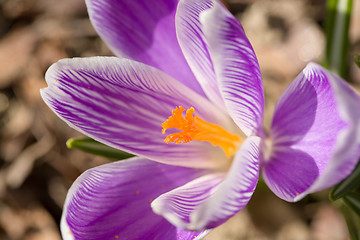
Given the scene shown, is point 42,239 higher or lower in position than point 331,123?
lower

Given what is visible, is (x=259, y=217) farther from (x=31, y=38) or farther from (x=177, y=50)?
(x=31, y=38)

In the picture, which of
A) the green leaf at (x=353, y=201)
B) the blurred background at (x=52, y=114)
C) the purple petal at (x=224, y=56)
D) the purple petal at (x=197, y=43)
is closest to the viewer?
the purple petal at (x=224, y=56)

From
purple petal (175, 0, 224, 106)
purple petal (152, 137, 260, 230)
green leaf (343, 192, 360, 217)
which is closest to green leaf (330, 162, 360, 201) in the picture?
green leaf (343, 192, 360, 217)

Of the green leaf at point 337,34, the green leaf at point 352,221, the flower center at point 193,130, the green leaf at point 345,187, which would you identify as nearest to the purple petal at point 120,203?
the flower center at point 193,130

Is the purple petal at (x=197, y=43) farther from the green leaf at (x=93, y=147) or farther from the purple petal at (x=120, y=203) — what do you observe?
the green leaf at (x=93, y=147)

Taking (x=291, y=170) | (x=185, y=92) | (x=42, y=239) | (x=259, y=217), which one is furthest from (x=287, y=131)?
(x=42, y=239)

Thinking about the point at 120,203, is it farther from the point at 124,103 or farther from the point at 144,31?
the point at 144,31
